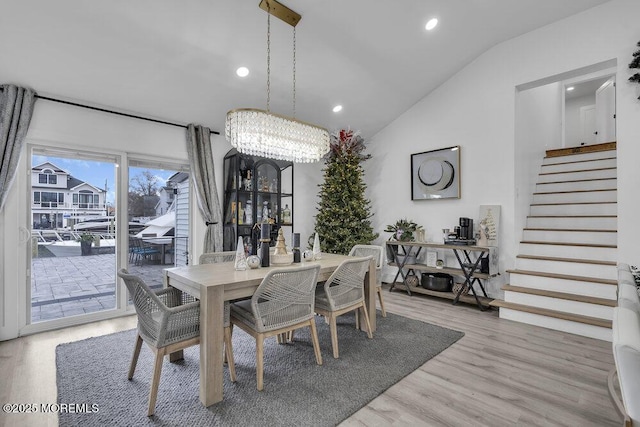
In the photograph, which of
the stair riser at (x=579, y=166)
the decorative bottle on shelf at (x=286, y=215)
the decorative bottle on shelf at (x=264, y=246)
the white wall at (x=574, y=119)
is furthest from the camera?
the white wall at (x=574, y=119)

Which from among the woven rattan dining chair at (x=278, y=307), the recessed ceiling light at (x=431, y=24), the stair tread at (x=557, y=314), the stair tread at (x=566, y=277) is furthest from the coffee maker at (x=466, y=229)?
the woven rattan dining chair at (x=278, y=307)

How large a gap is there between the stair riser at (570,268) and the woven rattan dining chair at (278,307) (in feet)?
10.2

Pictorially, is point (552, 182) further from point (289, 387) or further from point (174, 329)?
point (174, 329)

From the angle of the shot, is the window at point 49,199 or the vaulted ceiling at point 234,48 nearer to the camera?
the vaulted ceiling at point 234,48

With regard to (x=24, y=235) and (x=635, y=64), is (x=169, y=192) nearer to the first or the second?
(x=24, y=235)

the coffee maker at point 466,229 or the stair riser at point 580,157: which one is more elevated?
the stair riser at point 580,157

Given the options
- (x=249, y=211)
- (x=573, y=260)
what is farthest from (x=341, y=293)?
(x=573, y=260)

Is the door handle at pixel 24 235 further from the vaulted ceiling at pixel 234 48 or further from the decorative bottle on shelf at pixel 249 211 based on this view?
the decorative bottle on shelf at pixel 249 211

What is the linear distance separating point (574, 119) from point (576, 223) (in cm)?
444

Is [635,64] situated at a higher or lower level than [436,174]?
higher

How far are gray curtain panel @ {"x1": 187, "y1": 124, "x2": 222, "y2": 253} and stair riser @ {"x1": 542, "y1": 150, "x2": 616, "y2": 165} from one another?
569 cm

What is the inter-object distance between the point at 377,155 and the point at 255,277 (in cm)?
389

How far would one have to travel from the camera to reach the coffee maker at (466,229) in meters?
4.16

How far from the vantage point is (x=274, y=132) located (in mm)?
2703
